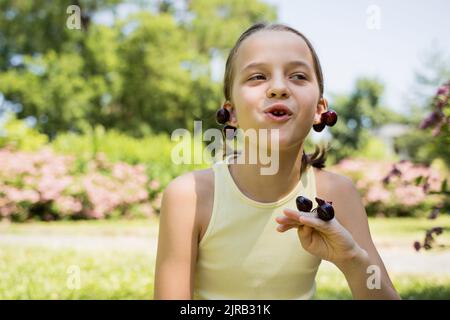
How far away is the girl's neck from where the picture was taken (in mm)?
1921

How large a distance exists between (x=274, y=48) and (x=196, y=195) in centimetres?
60

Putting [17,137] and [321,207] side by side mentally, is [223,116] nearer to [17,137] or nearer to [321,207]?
[321,207]

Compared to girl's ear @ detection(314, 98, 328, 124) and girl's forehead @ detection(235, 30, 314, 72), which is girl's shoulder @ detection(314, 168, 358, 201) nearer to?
girl's ear @ detection(314, 98, 328, 124)

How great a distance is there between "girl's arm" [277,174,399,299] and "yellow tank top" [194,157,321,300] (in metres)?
0.21

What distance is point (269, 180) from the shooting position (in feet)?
6.34

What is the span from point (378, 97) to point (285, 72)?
32593 mm

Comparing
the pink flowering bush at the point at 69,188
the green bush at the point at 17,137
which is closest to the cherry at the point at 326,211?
the pink flowering bush at the point at 69,188

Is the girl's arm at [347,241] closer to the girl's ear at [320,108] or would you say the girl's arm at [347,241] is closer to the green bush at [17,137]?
the girl's ear at [320,108]

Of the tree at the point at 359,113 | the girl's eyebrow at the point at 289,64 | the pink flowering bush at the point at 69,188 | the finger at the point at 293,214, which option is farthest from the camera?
the tree at the point at 359,113

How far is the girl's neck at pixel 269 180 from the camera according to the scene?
1.92m

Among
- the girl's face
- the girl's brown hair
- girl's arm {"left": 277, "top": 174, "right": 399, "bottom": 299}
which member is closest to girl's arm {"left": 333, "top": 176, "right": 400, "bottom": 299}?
girl's arm {"left": 277, "top": 174, "right": 399, "bottom": 299}
